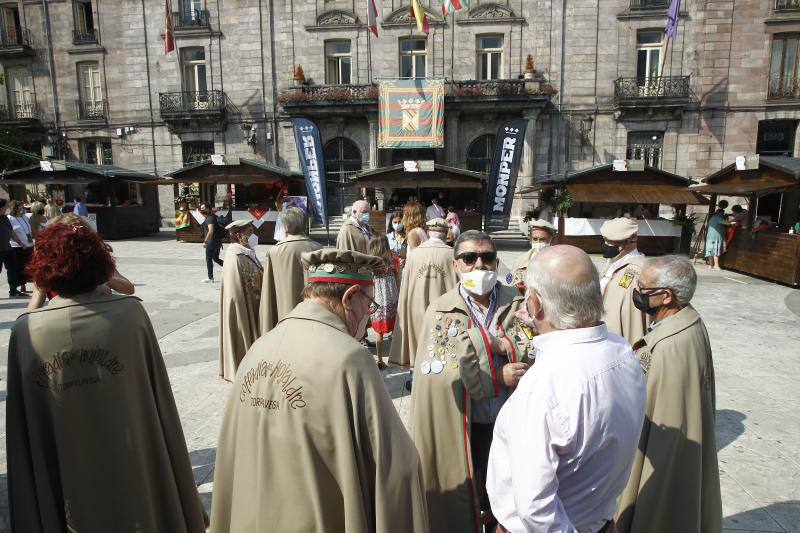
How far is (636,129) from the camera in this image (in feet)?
66.6

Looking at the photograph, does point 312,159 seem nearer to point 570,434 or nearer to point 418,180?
point 418,180

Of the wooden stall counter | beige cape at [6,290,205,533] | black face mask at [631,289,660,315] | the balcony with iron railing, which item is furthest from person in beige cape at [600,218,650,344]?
the balcony with iron railing

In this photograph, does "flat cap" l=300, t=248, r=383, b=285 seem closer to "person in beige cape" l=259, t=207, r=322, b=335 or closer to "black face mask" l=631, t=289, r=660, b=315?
"black face mask" l=631, t=289, r=660, b=315

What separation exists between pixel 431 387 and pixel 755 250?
12450mm

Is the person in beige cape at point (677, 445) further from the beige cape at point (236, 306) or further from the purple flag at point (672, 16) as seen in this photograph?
the purple flag at point (672, 16)

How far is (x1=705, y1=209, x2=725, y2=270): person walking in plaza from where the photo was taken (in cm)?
1282

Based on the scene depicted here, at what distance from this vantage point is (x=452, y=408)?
2.56m

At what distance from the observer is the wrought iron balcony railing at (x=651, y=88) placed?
772 inches

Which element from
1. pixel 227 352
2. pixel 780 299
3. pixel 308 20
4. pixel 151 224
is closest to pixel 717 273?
pixel 780 299

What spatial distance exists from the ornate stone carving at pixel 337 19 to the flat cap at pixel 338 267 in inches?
864

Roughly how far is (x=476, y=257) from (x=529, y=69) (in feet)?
63.4

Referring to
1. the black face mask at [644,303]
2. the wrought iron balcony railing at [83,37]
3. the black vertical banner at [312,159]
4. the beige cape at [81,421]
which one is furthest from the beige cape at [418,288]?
the wrought iron balcony railing at [83,37]

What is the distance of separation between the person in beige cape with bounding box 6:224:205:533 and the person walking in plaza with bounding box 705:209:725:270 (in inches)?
565

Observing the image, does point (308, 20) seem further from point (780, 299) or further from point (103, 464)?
point (103, 464)
